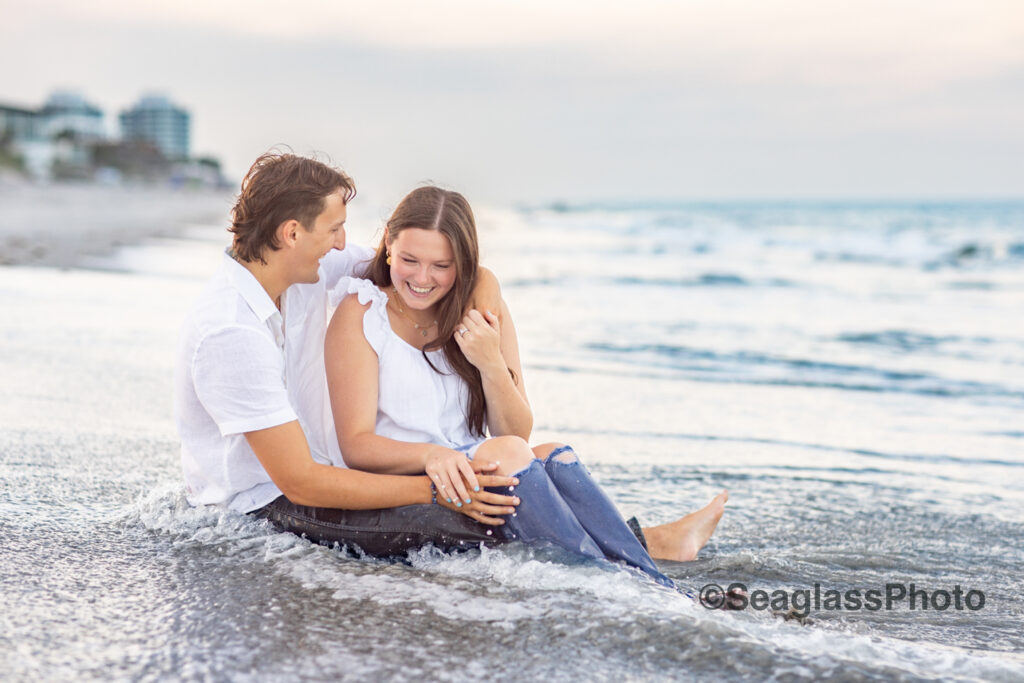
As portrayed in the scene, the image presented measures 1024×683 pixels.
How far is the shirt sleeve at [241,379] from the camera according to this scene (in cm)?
287

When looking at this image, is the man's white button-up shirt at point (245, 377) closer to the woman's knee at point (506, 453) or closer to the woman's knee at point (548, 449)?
the woman's knee at point (506, 453)

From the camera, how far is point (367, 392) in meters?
3.27

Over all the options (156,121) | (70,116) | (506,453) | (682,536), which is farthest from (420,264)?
(156,121)

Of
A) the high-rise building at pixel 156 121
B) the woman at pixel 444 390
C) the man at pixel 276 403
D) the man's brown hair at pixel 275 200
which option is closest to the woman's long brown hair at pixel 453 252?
the woman at pixel 444 390

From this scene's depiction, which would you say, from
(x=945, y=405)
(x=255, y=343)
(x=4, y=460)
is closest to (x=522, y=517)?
(x=255, y=343)

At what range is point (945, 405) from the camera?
24.9ft

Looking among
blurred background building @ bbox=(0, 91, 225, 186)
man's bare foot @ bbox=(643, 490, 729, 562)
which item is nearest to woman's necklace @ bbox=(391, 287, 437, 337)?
man's bare foot @ bbox=(643, 490, 729, 562)

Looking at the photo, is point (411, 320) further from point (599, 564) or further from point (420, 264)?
point (599, 564)

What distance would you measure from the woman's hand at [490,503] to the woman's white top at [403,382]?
32cm

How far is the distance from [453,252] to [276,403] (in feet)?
2.84

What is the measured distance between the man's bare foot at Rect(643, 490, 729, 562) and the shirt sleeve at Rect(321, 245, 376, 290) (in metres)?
1.58

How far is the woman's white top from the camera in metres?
3.37

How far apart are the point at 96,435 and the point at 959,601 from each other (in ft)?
13.0

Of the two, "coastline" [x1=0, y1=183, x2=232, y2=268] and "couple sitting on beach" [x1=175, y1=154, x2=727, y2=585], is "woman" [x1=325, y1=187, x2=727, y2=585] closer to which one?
"couple sitting on beach" [x1=175, y1=154, x2=727, y2=585]
